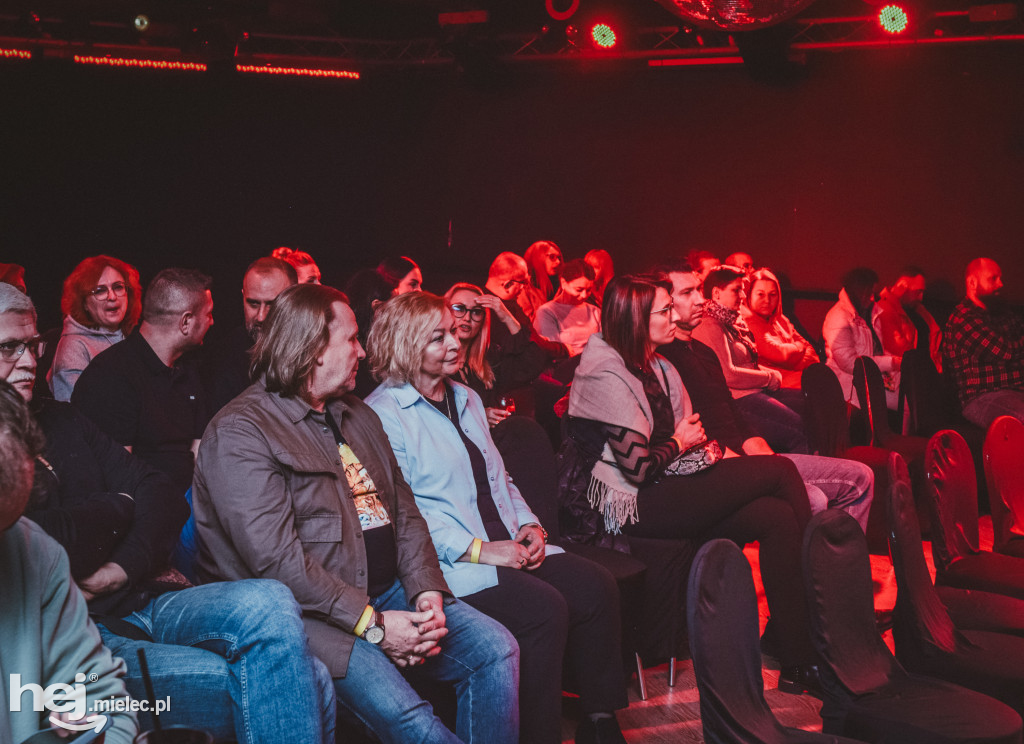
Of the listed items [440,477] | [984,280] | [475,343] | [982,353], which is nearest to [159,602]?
[440,477]

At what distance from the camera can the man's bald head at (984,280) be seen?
5.91 meters

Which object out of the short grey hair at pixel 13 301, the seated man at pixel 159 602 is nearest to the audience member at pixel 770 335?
the seated man at pixel 159 602

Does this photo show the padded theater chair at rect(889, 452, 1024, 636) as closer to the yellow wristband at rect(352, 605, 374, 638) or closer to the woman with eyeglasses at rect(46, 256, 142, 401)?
the yellow wristband at rect(352, 605, 374, 638)

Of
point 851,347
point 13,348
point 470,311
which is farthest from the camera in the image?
point 851,347

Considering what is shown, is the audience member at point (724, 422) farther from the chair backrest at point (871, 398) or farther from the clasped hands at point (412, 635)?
the clasped hands at point (412, 635)

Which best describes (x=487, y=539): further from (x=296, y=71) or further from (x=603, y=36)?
A: (x=296, y=71)

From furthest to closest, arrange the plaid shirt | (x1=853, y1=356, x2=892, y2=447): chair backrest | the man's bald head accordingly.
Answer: the man's bald head, the plaid shirt, (x1=853, y1=356, x2=892, y2=447): chair backrest

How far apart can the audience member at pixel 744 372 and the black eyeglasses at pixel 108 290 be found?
2.88 meters

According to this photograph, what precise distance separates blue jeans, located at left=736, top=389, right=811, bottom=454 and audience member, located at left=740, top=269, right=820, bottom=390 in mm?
685

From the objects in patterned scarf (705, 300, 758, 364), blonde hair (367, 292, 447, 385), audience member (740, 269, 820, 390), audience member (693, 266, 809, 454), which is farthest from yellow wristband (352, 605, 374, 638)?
audience member (740, 269, 820, 390)

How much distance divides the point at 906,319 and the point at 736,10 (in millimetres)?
4869

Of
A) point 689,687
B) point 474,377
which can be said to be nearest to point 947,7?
point 474,377

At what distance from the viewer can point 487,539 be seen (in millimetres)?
2748

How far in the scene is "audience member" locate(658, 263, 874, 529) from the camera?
150 inches
